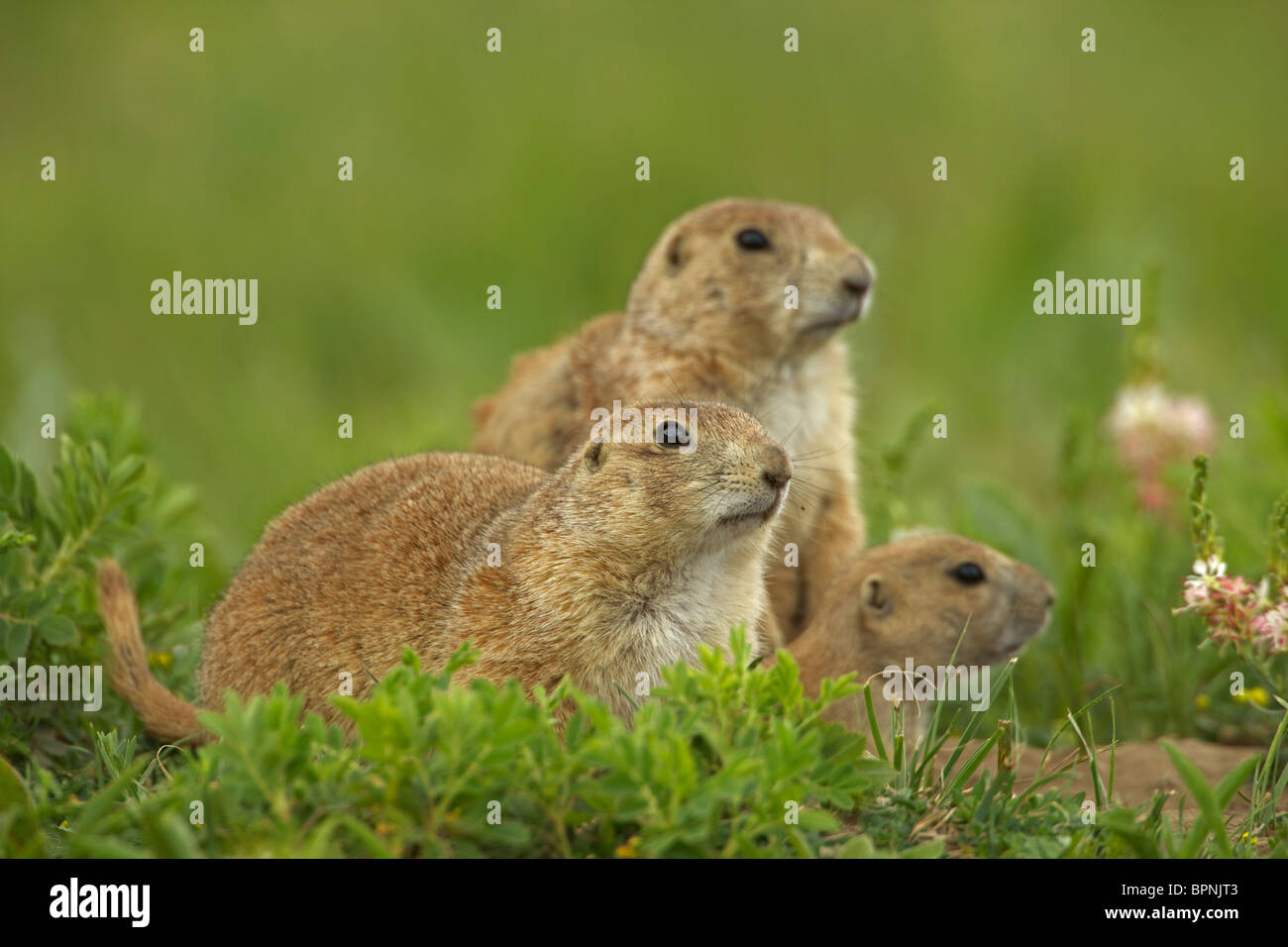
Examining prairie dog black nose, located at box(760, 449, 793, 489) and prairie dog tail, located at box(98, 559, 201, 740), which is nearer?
prairie dog black nose, located at box(760, 449, 793, 489)

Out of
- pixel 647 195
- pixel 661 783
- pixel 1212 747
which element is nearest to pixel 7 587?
pixel 661 783

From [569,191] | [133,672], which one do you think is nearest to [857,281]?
[133,672]

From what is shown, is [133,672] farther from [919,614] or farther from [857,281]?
[857,281]

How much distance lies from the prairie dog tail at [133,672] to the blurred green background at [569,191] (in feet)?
12.6

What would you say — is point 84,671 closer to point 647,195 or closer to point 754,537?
point 754,537

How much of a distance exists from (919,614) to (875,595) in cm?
19

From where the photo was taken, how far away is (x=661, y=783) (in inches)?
149

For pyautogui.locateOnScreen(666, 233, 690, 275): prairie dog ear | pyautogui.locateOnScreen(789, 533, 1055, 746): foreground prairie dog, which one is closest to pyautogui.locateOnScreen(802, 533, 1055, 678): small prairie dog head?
pyautogui.locateOnScreen(789, 533, 1055, 746): foreground prairie dog

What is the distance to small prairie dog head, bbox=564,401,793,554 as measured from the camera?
4.91 meters

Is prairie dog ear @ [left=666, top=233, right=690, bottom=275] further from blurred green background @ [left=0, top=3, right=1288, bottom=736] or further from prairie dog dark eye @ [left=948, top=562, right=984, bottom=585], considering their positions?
blurred green background @ [left=0, top=3, right=1288, bottom=736]

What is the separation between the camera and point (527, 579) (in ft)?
16.6

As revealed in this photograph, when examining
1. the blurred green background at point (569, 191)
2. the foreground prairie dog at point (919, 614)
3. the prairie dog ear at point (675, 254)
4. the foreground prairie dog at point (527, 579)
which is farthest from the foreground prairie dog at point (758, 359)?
A: the blurred green background at point (569, 191)

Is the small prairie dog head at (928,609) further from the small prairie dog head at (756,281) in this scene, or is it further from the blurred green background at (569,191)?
the blurred green background at (569,191)
